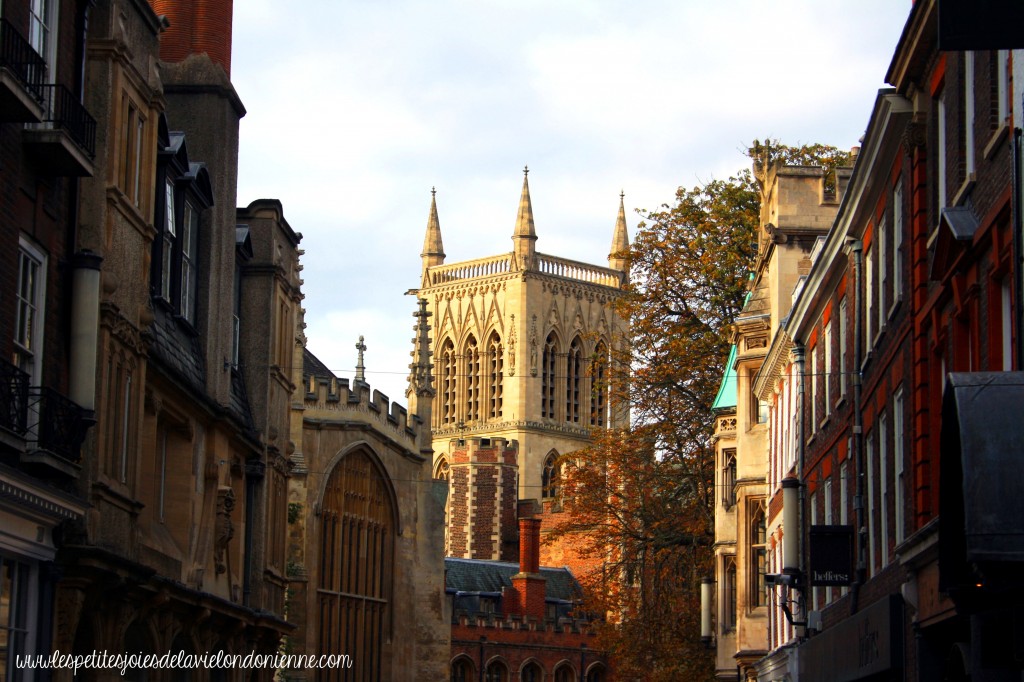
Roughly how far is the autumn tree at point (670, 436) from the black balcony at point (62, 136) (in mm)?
24598

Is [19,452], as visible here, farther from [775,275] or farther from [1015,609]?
[775,275]

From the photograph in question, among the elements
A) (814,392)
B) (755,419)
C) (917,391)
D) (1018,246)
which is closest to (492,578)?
(755,419)

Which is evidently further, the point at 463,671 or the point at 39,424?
the point at 463,671

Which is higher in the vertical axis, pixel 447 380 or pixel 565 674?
pixel 447 380

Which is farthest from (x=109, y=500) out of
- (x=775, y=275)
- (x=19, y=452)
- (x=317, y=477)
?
(x=317, y=477)

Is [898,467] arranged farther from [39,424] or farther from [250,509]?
[250,509]

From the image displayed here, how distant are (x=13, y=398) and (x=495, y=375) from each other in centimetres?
10652

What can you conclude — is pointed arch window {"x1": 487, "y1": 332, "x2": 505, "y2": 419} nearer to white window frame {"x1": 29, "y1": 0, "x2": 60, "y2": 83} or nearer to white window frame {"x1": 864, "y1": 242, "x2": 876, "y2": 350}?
white window frame {"x1": 864, "y1": 242, "x2": 876, "y2": 350}

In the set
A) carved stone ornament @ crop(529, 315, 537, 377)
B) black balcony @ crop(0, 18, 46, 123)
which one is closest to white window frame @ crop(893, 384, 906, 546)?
black balcony @ crop(0, 18, 46, 123)

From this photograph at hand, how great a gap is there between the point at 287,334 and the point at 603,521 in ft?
42.6

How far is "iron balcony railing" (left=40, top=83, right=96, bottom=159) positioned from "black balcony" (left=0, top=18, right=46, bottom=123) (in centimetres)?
32

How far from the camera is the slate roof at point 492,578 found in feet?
291

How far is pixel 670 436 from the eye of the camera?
4222 cm

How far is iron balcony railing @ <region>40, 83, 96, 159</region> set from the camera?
56.7ft
